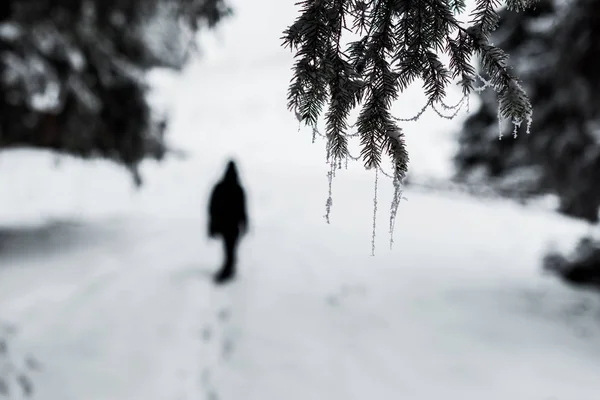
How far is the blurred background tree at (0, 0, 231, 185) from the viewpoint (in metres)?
7.16

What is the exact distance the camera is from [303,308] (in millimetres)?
6617

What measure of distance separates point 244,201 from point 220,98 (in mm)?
31535

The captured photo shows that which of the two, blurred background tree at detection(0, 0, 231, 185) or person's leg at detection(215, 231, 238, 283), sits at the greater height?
blurred background tree at detection(0, 0, 231, 185)

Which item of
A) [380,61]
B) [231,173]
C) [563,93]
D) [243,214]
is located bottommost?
[243,214]

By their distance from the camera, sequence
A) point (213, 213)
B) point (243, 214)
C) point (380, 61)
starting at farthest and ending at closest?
point (243, 214) → point (213, 213) → point (380, 61)

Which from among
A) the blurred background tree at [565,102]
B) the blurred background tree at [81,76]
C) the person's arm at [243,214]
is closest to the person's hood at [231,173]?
the person's arm at [243,214]

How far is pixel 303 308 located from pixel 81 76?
18.1 feet

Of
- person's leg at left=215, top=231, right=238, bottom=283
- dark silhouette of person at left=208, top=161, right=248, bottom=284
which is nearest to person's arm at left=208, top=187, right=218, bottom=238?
dark silhouette of person at left=208, top=161, right=248, bottom=284

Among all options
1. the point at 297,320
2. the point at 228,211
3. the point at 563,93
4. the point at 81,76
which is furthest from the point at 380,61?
the point at 81,76

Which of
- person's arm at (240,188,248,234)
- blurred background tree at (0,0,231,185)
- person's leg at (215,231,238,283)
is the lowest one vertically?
person's leg at (215,231,238,283)

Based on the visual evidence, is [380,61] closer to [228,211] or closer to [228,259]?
[228,211]

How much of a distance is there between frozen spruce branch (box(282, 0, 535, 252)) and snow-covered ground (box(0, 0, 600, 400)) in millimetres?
174

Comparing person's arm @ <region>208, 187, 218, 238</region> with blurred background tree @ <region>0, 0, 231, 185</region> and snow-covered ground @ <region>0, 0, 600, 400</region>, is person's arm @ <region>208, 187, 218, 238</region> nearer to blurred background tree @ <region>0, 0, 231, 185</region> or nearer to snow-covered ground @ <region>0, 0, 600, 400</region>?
snow-covered ground @ <region>0, 0, 600, 400</region>

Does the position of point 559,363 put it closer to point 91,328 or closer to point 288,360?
point 288,360
